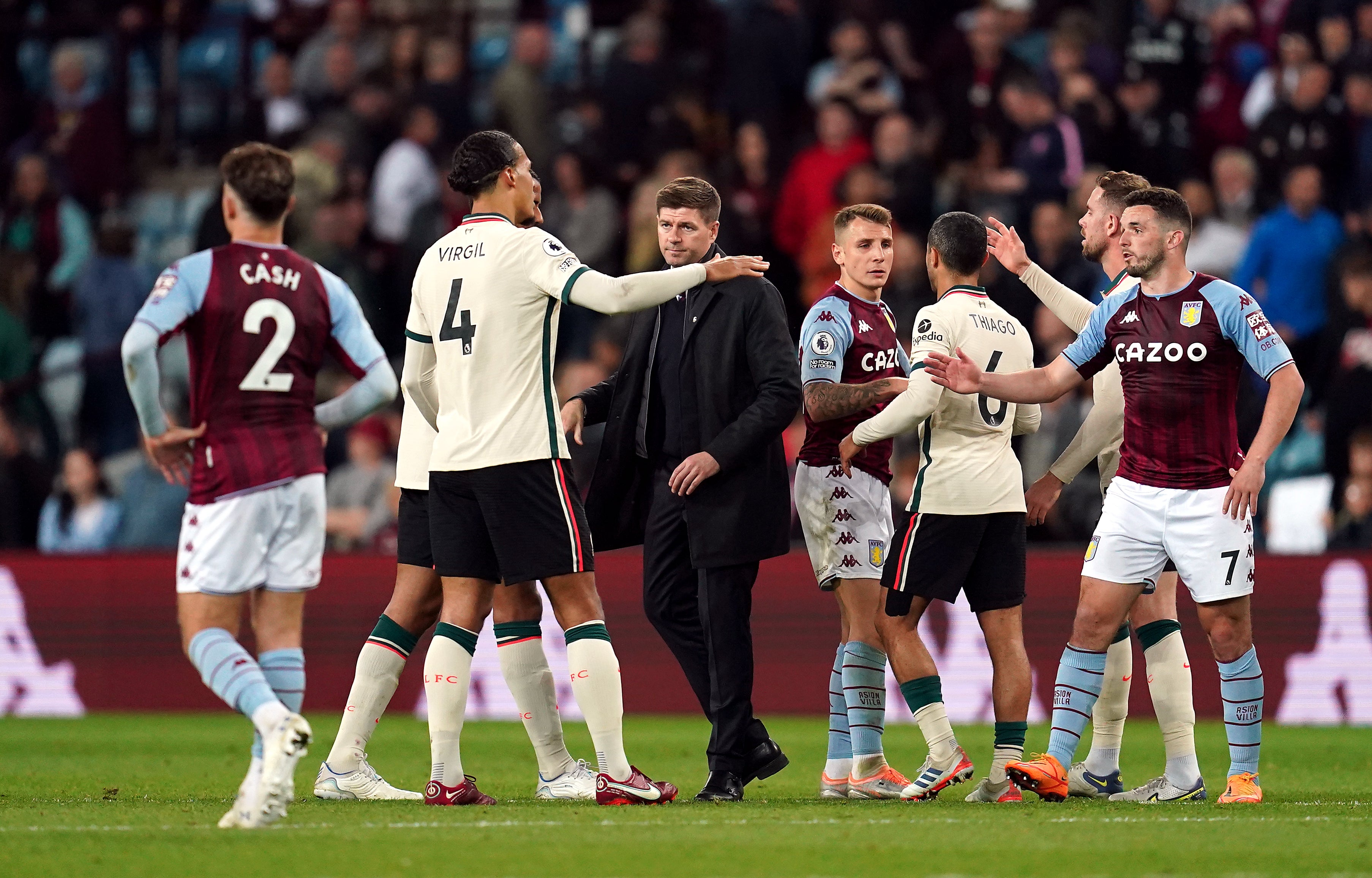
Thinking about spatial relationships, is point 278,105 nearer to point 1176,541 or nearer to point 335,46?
point 335,46

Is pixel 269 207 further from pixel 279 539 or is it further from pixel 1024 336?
pixel 1024 336

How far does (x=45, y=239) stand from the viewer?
17.0 m

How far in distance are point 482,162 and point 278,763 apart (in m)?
2.56

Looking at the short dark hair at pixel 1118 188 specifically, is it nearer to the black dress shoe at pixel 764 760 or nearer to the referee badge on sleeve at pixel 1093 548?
the referee badge on sleeve at pixel 1093 548

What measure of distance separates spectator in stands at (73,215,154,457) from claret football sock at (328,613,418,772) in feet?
29.0

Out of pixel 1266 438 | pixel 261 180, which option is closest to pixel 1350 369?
pixel 1266 438

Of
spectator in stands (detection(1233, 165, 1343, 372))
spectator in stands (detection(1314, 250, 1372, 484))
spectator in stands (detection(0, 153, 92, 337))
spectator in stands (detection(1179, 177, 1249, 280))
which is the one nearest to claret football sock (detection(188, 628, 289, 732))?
spectator in stands (detection(1314, 250, 1372, 484))

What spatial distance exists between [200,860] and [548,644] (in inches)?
264

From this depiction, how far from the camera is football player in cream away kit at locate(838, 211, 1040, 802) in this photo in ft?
24.6

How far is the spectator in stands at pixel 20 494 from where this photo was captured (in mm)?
15102

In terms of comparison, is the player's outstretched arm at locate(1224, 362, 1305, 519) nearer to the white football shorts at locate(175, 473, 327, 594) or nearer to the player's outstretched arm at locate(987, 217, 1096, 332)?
the player's outstretched arm at locate(987, 217, 1096, 332)

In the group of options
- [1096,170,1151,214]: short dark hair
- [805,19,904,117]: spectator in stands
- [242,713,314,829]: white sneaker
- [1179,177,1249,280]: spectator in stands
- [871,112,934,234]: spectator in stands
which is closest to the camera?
[242,713,314,829]: white sneaker

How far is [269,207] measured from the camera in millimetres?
6750

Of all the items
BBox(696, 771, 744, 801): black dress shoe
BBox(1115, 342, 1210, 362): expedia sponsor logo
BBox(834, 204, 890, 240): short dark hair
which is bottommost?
BBox(696, 771, 744, 801): black dress shoe
